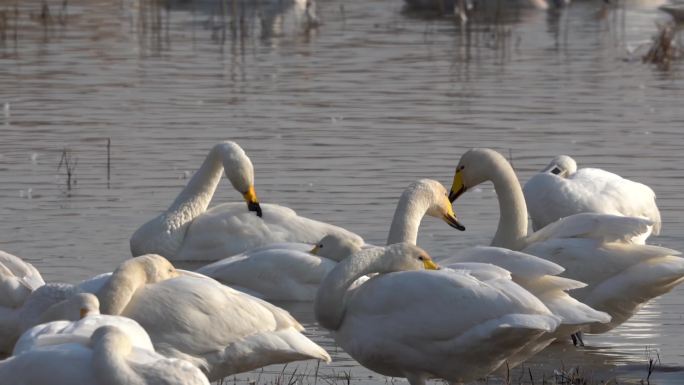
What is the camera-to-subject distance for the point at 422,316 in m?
6.17

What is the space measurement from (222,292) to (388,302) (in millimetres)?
659

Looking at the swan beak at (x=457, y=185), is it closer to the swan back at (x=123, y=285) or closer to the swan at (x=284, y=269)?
the swan at (x=284, y=269)

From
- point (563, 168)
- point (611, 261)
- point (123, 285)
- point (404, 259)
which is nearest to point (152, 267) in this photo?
point (123, 285)

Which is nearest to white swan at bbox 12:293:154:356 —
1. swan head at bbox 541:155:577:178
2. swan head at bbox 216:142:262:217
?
swan head at bbox 216:142:262:217

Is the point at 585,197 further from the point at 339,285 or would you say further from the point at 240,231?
the point at 339,285

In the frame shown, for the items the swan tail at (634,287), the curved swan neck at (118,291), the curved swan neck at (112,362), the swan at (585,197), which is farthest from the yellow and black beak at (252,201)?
the curved swan neck at (112,362)

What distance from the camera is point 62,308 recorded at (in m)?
5.82

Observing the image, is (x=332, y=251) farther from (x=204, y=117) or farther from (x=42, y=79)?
(x=42, y=79)

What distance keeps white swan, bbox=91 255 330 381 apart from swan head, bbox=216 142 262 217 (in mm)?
3958

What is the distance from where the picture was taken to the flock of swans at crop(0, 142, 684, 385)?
5.12 metres

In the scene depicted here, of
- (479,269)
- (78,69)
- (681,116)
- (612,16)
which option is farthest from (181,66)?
(479,269)

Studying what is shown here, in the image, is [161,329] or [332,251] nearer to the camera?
[161,329]

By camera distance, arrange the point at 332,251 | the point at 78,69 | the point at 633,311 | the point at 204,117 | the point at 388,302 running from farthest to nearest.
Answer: the point at 78,69
the point at 204,117
the point at 332,251
the point at 633,311
the point at 388,302

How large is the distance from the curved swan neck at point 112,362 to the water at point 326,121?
2.35 metres
